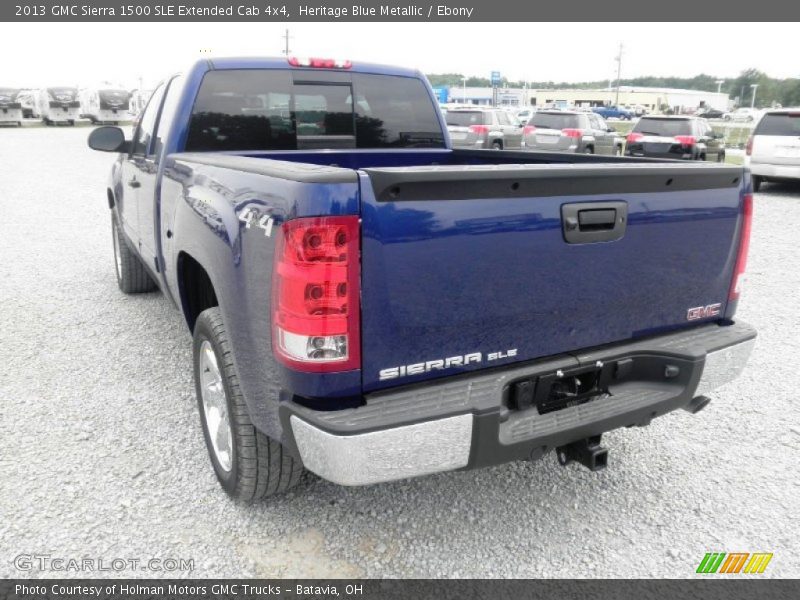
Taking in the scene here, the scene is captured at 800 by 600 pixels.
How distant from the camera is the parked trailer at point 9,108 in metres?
34.8

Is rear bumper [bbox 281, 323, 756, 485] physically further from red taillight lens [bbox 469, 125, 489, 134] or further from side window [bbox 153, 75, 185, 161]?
red taillight lens [bbox 469, 125, 489, 134]

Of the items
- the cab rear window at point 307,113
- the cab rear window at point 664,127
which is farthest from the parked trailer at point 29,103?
the cab rear window at point 307,113

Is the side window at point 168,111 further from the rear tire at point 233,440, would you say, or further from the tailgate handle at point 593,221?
the tailgate handle at point 593,221

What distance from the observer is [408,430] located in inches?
80.1

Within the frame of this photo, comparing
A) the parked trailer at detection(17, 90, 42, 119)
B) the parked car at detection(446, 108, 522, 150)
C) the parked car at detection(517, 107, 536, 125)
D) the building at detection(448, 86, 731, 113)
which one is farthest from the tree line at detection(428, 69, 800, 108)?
the parked car at detection(446, 108, 522, 150)

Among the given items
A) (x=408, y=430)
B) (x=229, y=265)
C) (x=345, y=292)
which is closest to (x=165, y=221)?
(x=229, y=265)

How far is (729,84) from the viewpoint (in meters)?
148

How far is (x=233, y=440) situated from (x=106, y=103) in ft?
125

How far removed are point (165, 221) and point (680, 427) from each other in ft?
10.0

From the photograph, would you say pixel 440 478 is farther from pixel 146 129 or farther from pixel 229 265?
pixel 146 129

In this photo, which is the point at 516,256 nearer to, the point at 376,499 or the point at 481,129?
the point at 376,499

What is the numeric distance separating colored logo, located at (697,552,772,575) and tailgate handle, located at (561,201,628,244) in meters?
1.35

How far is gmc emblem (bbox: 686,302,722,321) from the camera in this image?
2.78 metres

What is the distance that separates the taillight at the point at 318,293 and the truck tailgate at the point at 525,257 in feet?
0.16
